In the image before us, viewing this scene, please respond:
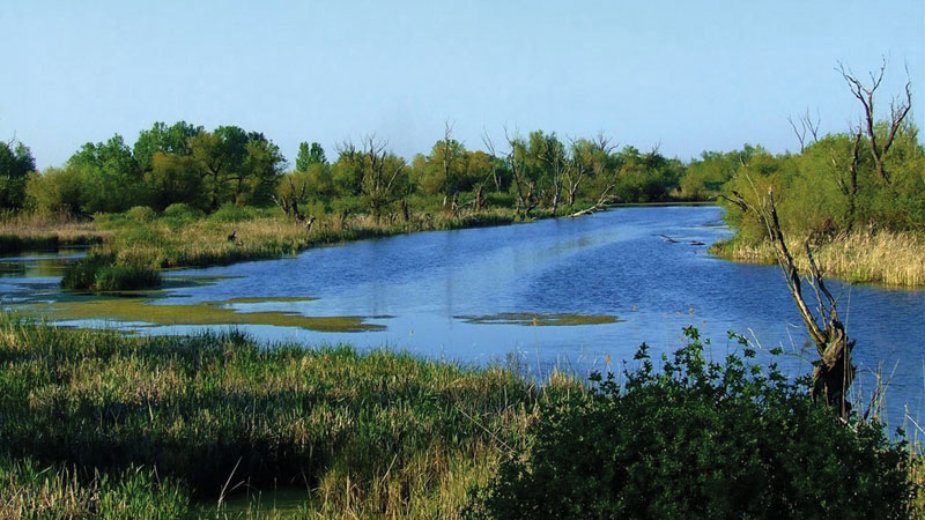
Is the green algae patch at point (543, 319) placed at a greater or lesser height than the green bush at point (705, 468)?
lesser

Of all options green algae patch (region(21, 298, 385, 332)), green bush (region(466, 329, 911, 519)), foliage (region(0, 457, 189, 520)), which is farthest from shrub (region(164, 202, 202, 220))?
green bush (region(466, 329, 911, 519))

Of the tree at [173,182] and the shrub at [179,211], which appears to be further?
the tree at [173,182]

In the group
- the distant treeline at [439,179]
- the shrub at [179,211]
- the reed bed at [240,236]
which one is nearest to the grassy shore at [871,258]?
the distant treeline at [439,179]

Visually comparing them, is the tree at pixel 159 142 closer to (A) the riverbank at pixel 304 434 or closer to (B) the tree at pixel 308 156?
(B) the tree at pixel 308 156

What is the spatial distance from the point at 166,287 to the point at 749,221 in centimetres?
2032

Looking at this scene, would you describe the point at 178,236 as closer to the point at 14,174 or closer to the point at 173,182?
the point at 173,182

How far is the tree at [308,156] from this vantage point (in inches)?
5094

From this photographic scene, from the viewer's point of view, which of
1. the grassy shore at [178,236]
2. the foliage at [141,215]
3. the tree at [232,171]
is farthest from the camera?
the tree at [232,171]

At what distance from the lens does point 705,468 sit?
15.6ft

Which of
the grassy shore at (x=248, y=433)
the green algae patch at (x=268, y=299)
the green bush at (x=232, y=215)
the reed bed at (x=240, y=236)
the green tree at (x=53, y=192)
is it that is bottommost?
the green algae patch at (x=268, y=299)

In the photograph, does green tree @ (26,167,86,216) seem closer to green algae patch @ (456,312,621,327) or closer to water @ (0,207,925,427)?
water @ (0,207,925,427)

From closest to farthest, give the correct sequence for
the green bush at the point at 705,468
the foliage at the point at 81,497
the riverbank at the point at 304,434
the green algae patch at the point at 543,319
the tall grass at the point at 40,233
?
the green bush at the point at 705,468 < the riverbank at the point at 304,434 < the foliage at the point at 81,497 < the green algae patch at the point at 543,319 < the tall grass at the point at 40,233

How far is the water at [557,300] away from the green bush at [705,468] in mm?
3178

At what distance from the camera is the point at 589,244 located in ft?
143
